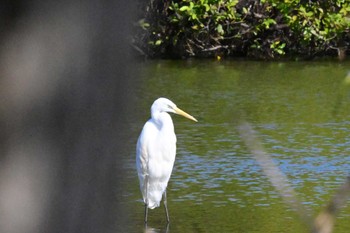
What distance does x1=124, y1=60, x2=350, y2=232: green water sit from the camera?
7586 millimetres

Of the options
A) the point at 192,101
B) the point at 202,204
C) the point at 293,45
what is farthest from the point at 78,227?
the point at 293,45

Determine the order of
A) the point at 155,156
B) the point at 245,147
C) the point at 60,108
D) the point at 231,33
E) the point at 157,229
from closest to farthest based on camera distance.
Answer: the point at 60,108
the point at 155,156
the point at 157,229
the point at 245,147
the point at 231,33

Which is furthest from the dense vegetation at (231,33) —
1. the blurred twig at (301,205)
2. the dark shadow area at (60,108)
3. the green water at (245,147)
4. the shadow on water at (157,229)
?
the dark shadow area at (60,108)

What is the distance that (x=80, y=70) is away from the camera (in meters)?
0.51

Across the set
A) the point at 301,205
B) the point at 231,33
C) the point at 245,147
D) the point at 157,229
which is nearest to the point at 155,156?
the point at 157,229

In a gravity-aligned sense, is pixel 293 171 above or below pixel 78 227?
below

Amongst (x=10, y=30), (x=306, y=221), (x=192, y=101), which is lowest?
(x=192, y=101)

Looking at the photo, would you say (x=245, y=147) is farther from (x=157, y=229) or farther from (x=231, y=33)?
(x=231, y=33)

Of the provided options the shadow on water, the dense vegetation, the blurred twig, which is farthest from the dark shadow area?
the dense vegetation

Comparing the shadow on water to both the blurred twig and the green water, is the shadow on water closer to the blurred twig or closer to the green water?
the green water

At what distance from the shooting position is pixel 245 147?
10664 mm

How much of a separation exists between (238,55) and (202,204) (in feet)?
43.2

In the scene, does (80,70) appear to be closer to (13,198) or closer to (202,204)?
(13,198)

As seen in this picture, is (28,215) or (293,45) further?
(293,45)
